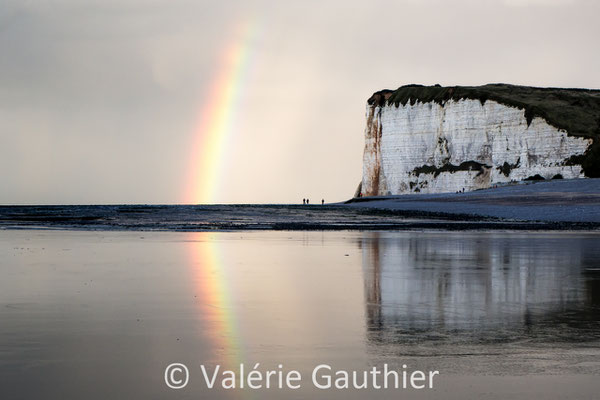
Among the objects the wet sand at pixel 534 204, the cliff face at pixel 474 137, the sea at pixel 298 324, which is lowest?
the sea at pixel 298 324

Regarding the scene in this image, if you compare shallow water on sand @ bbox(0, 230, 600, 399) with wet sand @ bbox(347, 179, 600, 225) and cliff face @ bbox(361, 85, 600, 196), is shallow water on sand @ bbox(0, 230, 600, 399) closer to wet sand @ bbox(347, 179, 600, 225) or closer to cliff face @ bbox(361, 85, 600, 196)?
wet sand @ bbox(347, 179, 600, 225)

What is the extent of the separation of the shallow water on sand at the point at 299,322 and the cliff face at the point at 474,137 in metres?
70.1

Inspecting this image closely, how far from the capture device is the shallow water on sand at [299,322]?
5867 millimetres

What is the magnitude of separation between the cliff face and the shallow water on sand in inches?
2759

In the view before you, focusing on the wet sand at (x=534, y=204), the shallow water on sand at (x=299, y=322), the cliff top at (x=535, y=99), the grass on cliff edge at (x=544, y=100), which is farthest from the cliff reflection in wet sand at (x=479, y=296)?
the cliff top at (x=535, y=99)

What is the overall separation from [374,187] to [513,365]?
99873 millimetres

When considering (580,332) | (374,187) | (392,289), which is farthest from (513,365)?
(374,187)

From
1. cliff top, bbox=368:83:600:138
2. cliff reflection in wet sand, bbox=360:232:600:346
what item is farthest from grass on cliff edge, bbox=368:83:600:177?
cliff reflection in wet sand, bbox=360:232:600:346

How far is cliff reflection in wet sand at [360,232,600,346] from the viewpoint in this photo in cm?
761

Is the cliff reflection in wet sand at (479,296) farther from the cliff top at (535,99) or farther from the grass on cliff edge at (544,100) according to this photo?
the cliff top at (535,99)

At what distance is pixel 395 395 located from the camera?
18.2ft

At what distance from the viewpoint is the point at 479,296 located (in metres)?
10.4

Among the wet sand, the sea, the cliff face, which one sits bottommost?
the sea

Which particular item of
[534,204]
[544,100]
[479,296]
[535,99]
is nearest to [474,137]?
[535,99]
